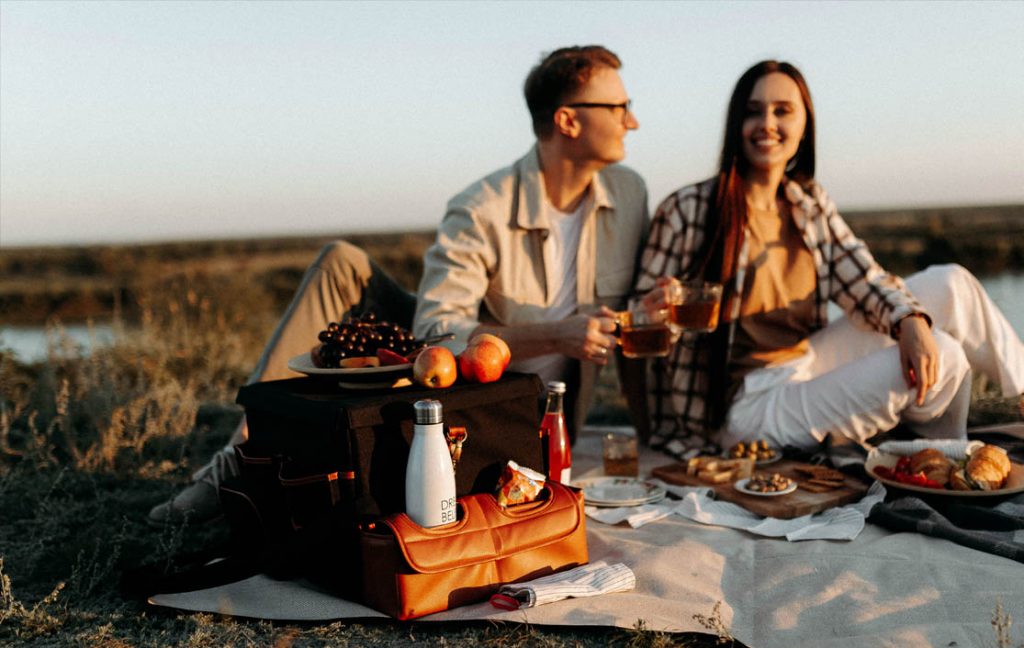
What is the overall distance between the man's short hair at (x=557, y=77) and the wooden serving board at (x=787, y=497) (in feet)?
5.97

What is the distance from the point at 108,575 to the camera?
10.5 feet

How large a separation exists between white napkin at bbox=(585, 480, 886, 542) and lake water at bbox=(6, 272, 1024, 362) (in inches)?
68.9

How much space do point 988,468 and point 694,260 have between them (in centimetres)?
159

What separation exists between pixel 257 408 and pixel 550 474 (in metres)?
1.15

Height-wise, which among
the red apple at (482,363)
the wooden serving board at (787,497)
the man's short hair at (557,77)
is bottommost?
the wooden serving board at (787,497)

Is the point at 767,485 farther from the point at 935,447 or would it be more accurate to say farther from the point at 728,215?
the point at 728,215

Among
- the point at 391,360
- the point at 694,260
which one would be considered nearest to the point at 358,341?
the point at 391,360

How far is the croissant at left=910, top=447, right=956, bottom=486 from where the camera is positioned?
3.62m

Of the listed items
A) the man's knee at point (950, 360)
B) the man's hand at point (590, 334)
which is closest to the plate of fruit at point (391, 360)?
the man's hand at point (590, 334)

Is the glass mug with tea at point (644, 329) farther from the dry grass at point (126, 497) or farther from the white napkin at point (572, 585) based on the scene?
the dry grass at point (126, 497)

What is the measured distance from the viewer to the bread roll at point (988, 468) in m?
3.50

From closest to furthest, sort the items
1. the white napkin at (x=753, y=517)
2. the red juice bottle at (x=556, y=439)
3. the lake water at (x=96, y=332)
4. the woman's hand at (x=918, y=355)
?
the white napkin at (x=753, y=517) < the red juice bottle at (x=556, y=439) < the woman's hand at (x=918, y=355) < the lake water at (x=96, y=332)

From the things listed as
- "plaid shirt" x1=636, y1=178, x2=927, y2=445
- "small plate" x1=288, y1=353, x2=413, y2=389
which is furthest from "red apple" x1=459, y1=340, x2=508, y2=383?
"plaid shirt" x1=636, y1=178, x2=927, y2=445

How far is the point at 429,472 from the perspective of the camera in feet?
8.54
